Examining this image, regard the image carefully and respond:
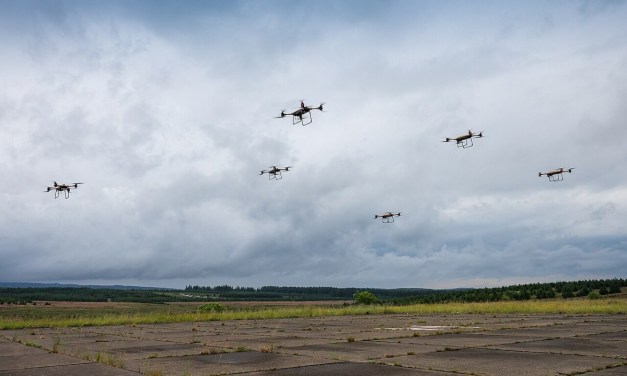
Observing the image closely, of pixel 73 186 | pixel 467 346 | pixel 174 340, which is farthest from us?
pixel 73 186

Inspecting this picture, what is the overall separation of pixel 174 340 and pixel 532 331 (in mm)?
15898

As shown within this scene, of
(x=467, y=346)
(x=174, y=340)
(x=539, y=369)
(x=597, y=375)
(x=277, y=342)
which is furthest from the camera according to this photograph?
(x=174, y=340)

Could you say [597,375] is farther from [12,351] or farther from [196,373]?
[12,351]

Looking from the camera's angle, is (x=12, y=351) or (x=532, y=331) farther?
(x=532, y=331)

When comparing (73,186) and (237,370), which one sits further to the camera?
(73,186)

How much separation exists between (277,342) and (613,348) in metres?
11.9

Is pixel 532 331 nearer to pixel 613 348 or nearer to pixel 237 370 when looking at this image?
pixel 613 348

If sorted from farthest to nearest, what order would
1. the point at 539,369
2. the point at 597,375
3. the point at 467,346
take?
the point at 467,346
the point at 539,369
the point at 597,375

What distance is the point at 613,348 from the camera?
17.7 metres

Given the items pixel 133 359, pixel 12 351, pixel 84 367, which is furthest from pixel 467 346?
pixel 12 351

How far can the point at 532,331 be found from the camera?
998 inches

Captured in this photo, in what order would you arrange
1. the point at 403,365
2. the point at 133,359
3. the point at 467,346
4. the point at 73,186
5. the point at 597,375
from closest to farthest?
the point at 597,375, the point at 403,365, the point at 133,359, the point at 467,346, the point at 73,186

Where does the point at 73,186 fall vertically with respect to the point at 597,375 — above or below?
above

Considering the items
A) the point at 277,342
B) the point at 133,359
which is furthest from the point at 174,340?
the point at 133,359
